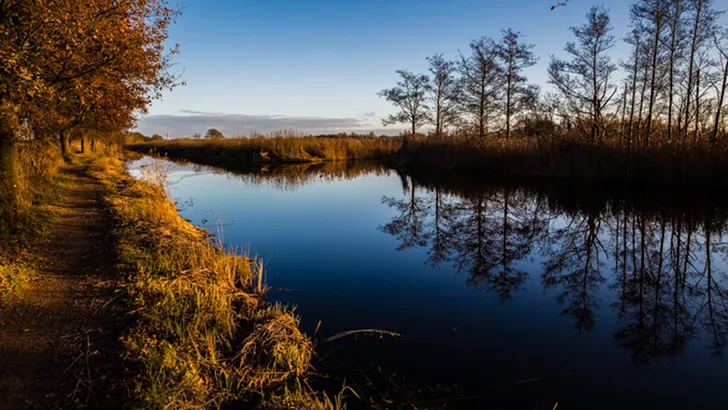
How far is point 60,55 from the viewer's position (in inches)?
294

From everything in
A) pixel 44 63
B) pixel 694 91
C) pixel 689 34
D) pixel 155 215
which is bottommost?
pixel 155 215

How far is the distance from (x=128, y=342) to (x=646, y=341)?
5.29 m

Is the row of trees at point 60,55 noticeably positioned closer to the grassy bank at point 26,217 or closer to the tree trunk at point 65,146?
the grassy bank at point 26,217

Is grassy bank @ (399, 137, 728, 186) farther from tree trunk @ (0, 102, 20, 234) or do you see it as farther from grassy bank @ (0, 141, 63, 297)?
tree trunk @ (0, 102, 20, 234)

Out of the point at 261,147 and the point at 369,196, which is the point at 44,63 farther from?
the point at 261,147

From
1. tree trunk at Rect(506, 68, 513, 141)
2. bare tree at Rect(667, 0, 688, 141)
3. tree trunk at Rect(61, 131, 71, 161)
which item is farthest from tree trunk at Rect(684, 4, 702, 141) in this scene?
tree trunk at Rect(61, 131, 71, 161)

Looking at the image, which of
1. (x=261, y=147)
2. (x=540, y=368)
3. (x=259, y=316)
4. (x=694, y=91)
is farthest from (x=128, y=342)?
(x=261, y=147)

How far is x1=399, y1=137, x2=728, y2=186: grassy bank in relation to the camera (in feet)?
42.5

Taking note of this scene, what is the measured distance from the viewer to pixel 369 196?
16422 millimetres

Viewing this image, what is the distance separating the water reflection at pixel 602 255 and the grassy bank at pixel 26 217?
20.3ft

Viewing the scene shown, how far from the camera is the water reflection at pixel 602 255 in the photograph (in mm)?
4879

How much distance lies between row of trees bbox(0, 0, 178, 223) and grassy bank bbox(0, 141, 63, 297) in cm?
41

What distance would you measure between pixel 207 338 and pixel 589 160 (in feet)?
56.4

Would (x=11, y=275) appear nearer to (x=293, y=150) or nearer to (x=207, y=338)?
(x=207, y=338)
